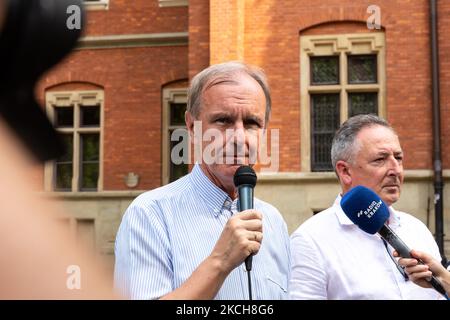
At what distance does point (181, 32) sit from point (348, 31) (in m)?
3.34

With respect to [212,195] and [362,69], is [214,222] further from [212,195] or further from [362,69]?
[362,69]

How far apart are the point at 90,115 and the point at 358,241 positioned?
35.9 feet

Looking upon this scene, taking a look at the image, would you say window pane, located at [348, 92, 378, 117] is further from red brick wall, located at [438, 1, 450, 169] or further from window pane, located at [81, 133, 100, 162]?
window pane, located at [81, 133, 100, 162]

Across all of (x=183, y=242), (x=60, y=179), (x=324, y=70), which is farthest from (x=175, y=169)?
(x=60, y=179)

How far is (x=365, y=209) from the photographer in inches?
96.0

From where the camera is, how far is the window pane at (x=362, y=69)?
1134cm

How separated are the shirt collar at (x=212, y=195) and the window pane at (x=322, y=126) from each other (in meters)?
9.35

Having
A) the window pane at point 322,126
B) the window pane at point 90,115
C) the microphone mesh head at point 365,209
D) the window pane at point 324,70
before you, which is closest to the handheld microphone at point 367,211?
the microphone mesh head at point 365,209

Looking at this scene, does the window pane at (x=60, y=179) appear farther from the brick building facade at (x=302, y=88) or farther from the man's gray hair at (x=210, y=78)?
the brick building facade at (x=302, y=88)

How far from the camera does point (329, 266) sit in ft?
8.42
